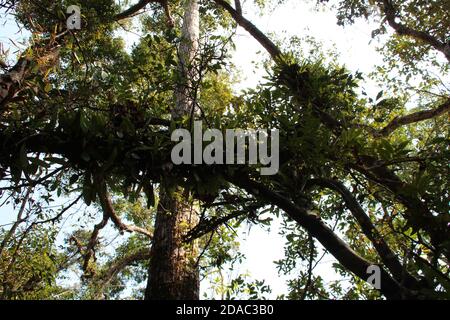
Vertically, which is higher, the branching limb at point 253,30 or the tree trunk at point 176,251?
the branching limb at point 253,30

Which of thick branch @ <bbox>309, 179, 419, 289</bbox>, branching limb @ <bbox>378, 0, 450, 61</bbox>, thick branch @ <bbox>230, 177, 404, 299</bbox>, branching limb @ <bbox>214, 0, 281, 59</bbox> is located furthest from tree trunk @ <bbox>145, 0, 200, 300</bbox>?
branching limb @ <bbox>378, 0, 450, 61</bbox>

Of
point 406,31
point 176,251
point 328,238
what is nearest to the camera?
point 328,238

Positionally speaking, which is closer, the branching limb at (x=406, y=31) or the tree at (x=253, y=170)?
the tree at (x=253, y=170)

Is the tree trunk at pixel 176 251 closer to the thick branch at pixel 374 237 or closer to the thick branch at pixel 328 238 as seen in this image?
the thick branch at pixel 328 238

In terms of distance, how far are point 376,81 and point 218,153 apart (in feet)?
17.0

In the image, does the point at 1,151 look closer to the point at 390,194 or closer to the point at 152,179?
the point at 152,179

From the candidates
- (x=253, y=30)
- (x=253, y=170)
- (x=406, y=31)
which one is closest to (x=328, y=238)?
(x=253, y=170)

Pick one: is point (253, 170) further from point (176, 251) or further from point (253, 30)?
point (253, 30)

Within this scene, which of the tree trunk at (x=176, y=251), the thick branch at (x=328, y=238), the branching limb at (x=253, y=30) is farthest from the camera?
the branching limb at (x=253, y=30)

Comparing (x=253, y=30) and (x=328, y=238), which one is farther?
(x=253, y=30)

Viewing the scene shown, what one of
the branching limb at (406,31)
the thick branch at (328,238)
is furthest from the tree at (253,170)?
the branching limb at (406,31)

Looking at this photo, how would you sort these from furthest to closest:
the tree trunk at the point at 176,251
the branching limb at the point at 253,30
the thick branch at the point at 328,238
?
the branching limb at the point at 253,30 → the tree trunk at the point at 176,251 → the thick branch at the point at 328,238

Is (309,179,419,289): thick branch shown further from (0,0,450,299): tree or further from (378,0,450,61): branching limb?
(378,0,450,61): branching limb
